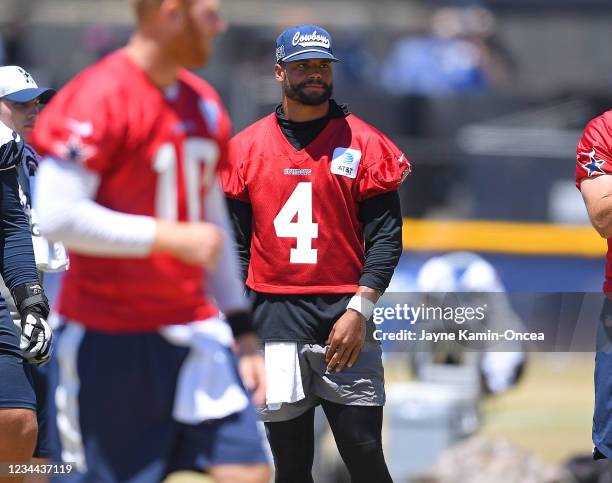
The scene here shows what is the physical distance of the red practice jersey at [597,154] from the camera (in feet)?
15.8

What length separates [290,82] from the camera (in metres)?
5.14

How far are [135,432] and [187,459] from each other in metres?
0.17

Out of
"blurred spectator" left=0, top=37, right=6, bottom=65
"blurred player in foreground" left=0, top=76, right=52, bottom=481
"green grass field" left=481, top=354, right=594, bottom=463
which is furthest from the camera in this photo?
"blurred spectator" left=0, top=37, right=6, bottom=65

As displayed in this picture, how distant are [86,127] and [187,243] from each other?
397 mm

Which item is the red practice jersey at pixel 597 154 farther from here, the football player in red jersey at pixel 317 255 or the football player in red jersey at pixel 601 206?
the football player in red jersey at pixel 317 255

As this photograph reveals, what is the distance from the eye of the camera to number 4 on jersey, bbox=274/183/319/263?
508cm

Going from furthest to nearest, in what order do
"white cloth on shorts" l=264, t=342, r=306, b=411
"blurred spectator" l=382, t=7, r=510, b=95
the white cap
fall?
"blurred spectator" l=382, t=7, r=510, b=95 → the white cap → "white cloth on shorts" l=264, t=342, r=306, b=411

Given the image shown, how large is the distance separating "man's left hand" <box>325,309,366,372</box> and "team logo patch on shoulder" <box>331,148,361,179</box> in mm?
539

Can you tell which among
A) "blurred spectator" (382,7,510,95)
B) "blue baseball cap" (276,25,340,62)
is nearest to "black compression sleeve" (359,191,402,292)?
"blue baseball cap" (276,25,340,62)

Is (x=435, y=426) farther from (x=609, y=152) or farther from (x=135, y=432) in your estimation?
(x=135, y=432)

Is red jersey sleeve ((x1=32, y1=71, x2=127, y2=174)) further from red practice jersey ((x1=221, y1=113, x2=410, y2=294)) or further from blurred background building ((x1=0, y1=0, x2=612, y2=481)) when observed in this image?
blurred background building ((x1=0, y1=0, x2=612, y2=481))

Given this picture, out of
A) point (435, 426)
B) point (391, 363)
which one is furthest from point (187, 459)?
point (391, 363)

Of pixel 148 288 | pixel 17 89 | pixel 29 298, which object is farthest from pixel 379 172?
pixel 148 288

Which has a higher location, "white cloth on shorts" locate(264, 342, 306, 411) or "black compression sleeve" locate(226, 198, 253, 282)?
"black compression sleeve" locate(226, 198, 253, 282)
